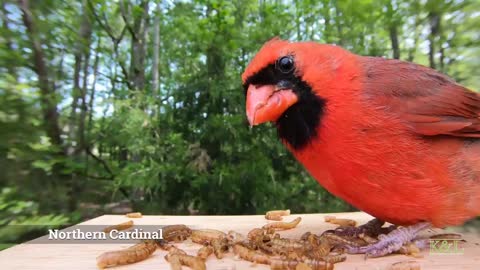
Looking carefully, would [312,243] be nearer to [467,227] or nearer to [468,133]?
[468,133]

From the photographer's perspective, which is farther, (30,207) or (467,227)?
(30,207)

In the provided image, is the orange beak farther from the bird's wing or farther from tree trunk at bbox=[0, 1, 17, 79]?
tree trunk at bbox=[0, 1, 17, 79]

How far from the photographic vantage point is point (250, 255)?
1099 mm

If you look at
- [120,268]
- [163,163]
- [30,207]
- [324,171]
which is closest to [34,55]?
[30,207]

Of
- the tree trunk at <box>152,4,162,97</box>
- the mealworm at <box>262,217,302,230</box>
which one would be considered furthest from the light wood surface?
the tree trunk at <box>152,4,162,97</box>

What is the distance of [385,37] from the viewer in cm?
270

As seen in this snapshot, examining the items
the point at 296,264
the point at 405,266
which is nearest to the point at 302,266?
the point at 296,264

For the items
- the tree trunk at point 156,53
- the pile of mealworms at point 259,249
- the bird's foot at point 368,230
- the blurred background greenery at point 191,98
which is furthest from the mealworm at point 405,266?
the tree trunk at point 156,53

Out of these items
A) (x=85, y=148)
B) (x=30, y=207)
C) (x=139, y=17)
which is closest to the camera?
(x=30, y=207)

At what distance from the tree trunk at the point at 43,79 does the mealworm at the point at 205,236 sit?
115cm

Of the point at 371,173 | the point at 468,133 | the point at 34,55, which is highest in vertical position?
the point at 34,55

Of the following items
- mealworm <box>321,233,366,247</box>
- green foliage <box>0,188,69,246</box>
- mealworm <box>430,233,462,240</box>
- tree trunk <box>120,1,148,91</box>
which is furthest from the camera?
tree trunk <box>120,1,148,91</box>

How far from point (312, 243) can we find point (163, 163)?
6.00 feet

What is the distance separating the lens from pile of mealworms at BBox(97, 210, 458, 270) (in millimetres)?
1013
